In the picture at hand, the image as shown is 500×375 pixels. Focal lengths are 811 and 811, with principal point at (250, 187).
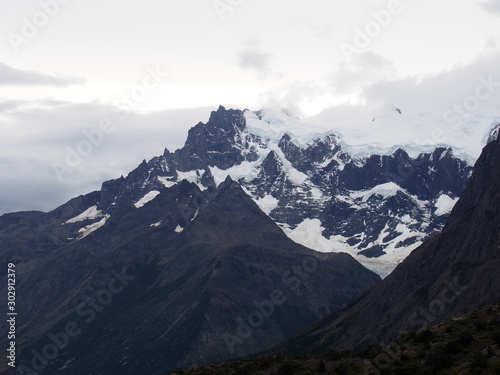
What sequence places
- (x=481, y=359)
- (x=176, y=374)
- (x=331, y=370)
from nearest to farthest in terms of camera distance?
(x=481, y=359)
(x=331, y=370)
(x=176, y=374)

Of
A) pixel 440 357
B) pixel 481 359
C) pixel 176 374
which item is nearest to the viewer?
pixel 481 359

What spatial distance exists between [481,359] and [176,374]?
1944 inches

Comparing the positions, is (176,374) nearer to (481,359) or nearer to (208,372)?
(208,372)

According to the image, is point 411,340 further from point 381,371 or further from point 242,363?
point 242,363

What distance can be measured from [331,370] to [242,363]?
2301 cm

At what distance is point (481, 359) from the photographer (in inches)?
3563

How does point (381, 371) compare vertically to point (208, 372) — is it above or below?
below

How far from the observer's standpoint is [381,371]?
9950 centimetres

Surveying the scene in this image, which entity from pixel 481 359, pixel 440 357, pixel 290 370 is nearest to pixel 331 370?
pixel 290 370

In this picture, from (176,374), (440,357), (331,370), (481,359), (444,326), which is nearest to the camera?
(481,359)

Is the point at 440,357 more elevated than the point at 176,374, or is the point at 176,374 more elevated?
the point at 176,374

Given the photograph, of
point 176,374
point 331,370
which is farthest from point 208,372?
point 331,370

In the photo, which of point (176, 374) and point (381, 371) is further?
point (176, 374)

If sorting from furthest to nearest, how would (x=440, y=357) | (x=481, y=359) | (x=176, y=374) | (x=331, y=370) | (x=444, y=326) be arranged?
(x=176, y=374)
(x=444, y=326)
(x=331, y=370)
(x=440, y=357)
(x=481, y=359)
